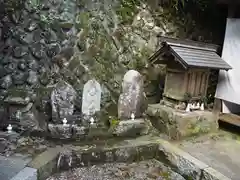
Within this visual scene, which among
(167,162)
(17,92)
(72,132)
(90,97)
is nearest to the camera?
(167,162)

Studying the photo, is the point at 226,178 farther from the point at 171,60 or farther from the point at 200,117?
the point at 171,60

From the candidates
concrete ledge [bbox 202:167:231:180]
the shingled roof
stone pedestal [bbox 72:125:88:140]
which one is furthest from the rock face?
concrete ledge [bbox 202:167:231:180]

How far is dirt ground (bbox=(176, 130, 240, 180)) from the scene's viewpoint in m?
3.72

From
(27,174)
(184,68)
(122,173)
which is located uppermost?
(184,68)

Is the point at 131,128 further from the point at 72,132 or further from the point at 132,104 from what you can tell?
the point at 72,132

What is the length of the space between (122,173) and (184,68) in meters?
2.20

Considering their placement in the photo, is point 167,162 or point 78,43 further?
point 78,43

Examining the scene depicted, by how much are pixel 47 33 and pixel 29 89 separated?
4.22 ft

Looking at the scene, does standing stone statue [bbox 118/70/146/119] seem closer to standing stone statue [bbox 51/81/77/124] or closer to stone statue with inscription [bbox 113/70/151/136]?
stone statue with inscription [bbox 113/70/151/136]

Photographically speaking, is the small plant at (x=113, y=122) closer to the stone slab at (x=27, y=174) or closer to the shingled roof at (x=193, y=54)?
the shingled roof at (x=193, y=54)

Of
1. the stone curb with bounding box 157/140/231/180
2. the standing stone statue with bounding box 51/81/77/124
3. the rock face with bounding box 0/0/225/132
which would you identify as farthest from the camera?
the rock face with bounding box 0/0/225/132

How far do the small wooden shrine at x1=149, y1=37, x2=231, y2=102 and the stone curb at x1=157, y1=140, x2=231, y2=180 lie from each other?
109cm

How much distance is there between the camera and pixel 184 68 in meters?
4.38

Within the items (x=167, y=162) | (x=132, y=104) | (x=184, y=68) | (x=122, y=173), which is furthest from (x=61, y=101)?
(x=184, y=68)
